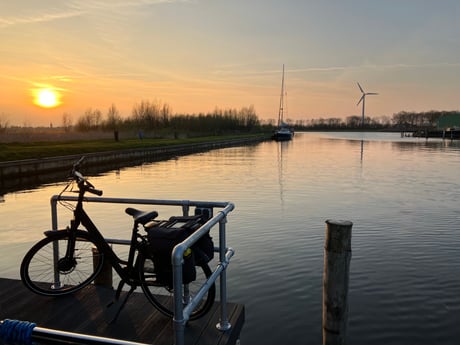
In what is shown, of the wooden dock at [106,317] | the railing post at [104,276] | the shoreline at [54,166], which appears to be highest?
the railing post at [104,276]

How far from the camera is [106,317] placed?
4.04 metres

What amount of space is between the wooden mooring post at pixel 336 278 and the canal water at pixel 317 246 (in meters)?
1.74

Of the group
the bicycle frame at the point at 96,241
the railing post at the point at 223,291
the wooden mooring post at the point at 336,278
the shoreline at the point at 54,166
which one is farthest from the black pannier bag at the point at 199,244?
the shoreline at the point at 54,166

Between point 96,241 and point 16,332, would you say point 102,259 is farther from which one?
point 16,332

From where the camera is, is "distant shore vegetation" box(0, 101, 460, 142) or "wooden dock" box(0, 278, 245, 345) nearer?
"wooden dock" box(0, 278, 245, 345)

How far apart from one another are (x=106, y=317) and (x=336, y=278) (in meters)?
2.50

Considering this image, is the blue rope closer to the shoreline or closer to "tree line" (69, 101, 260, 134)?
the shoreline

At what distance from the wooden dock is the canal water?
2.00m

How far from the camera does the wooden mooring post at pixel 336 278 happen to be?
381 cm

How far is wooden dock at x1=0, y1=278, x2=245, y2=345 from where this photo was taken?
371 centimetres

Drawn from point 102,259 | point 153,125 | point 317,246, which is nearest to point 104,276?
point 102,259

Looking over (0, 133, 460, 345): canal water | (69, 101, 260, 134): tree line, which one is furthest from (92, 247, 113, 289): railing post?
(69, 101, 260, 134): tree line

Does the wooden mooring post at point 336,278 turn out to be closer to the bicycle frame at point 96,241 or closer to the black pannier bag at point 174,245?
the black pannier bag at point 174,245

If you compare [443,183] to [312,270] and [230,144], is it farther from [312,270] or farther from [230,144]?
[230,144]
